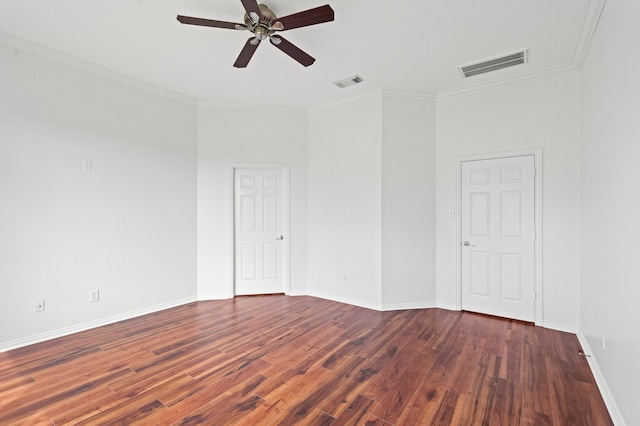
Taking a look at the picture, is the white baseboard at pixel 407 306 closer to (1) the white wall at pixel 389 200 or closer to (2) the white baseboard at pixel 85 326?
(1) the white wall at pixel 389 200

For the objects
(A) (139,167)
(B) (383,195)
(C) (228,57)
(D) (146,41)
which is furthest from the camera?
(B) (383,195)

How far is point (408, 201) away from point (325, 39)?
236 cm

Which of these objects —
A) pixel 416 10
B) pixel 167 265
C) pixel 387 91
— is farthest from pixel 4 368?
pixel 387 91

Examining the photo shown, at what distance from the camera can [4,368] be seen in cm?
268

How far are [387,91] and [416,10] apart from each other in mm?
1694

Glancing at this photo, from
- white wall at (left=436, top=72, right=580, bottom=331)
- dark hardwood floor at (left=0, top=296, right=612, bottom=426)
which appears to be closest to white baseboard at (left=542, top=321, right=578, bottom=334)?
white wall at (left=436, top=72, right=580, bottom=331)

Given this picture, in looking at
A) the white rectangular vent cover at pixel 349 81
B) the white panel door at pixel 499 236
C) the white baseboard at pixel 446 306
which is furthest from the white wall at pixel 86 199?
the white panel door at pixel 499 236

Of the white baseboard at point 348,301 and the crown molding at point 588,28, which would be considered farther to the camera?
the white baseboard at point 348,301

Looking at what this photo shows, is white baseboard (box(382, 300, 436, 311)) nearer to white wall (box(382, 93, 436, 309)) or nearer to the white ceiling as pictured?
white wall (box(382, 93, 436, 309))

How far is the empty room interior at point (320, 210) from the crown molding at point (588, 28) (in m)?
0.02

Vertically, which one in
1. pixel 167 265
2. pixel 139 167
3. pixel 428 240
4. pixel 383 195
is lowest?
pixel 167 265

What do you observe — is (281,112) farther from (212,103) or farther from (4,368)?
(4,368)

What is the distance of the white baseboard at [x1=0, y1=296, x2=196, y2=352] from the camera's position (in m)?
3.05

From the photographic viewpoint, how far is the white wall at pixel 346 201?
4.40 m
